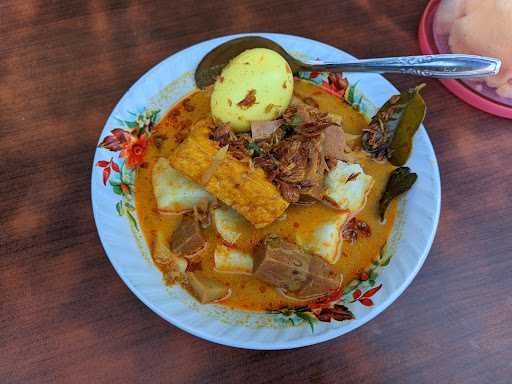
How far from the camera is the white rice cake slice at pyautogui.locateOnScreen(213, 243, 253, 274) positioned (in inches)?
50.3

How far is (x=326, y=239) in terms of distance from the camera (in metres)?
1.29

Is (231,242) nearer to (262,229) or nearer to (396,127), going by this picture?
(262,229)

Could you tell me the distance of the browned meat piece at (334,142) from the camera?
1.32 metres

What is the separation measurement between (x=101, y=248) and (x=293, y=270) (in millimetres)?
643

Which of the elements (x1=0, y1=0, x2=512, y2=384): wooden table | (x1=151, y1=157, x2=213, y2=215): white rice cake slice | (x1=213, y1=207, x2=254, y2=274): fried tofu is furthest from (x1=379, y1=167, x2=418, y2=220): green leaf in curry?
(x1=151, y1=157, x2=213, y2=215): white rice cake slice

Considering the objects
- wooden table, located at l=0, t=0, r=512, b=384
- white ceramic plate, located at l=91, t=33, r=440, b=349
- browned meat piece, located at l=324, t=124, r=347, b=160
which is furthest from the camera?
browned meat piece, located at l=324, t=124, r=347, b=160

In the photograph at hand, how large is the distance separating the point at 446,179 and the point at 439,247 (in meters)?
0.26

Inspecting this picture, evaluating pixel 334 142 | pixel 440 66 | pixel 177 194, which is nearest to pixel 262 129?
pixel 334 142

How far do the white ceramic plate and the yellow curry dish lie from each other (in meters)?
0.04

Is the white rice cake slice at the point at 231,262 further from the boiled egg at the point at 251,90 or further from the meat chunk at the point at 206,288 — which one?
the boiled egg at the point at 251,90

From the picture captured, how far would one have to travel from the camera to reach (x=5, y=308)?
1242 millimetres

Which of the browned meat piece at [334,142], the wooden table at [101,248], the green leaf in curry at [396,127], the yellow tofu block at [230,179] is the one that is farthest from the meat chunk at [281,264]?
the green leaf in curry at [396,127]

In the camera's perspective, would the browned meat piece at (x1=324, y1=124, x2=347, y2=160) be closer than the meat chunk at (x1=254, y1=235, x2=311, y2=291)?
No

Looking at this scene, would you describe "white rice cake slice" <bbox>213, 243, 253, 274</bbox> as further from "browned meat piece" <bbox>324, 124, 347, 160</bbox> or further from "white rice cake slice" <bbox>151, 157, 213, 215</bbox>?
"browned meat piece" <bbox>324, 124, 347, 160</bbox>
